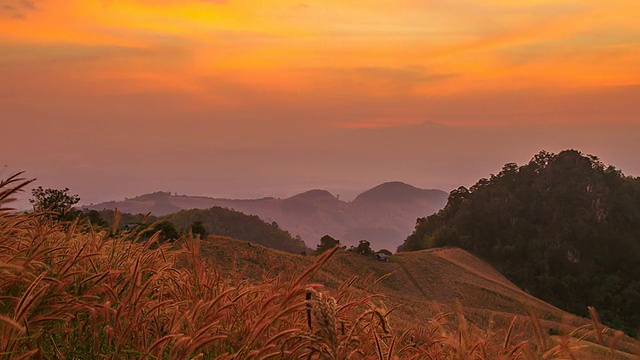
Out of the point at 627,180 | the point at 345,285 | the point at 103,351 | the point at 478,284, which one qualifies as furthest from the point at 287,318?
the point at 627,180

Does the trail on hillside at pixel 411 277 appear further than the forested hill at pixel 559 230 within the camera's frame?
No

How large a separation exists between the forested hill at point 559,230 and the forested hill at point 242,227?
25128 mm

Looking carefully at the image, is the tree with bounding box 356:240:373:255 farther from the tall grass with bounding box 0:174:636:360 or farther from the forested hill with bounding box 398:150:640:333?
the tall grass with bounding box 0:174:636:360

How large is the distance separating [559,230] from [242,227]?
1890 inches

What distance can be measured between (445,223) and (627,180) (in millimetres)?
29068

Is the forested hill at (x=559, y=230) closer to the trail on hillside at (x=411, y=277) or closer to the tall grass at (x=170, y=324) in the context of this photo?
the trail on hillside at (x=411, y=277)

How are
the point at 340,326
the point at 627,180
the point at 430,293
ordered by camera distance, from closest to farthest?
the point at 340,326
the point at 430,293
the point at 627,180

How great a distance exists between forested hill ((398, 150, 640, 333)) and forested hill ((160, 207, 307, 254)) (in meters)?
25.1

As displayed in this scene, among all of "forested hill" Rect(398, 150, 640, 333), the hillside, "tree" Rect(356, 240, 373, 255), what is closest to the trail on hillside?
the hillside

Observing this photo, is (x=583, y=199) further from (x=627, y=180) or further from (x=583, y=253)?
(x=627, y=180)

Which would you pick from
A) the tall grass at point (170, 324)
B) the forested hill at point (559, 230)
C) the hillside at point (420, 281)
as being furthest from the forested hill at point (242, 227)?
the tall grass at point (170, 324)

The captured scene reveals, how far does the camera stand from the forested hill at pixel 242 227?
95.8 m

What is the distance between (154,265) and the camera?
721 centimetres

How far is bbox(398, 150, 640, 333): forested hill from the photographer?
72.4 metres
